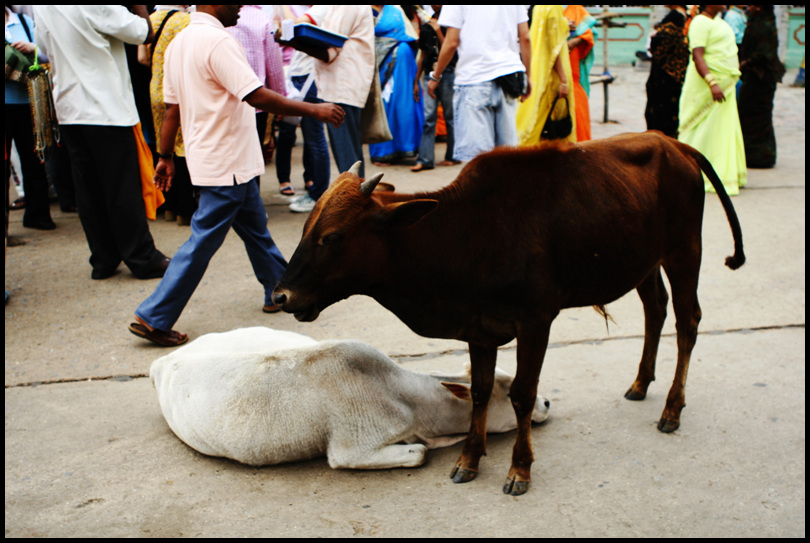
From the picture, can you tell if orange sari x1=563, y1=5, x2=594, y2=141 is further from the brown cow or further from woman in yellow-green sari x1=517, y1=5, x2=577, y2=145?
the brown cow

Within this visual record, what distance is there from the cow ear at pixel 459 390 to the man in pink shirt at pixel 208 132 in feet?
5.76

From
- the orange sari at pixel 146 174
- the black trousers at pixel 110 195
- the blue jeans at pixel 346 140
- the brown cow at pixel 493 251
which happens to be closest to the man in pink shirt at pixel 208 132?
the black trousers at pixel 110 195

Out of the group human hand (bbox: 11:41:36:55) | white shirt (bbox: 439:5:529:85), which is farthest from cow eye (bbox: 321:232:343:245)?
human hand (bbox: 11:41:36:55)

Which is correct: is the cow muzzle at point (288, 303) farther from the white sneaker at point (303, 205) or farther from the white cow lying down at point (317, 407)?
the white sneaker at point (303, 205)

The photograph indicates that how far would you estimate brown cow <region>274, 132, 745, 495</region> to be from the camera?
2922mm

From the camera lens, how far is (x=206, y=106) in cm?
445

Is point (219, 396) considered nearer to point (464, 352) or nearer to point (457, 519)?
point (457, 519)

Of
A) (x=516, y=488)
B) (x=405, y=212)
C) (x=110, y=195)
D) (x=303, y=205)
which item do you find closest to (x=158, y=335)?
(x=110, y=195)

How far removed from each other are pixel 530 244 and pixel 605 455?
118 cm

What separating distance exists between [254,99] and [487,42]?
2.53 meters

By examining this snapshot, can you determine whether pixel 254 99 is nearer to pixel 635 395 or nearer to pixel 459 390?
pixel 459 390

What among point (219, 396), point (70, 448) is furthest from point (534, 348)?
point (70, 448)

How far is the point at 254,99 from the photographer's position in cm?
430

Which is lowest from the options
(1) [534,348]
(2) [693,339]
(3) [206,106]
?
(2) [693,339]
